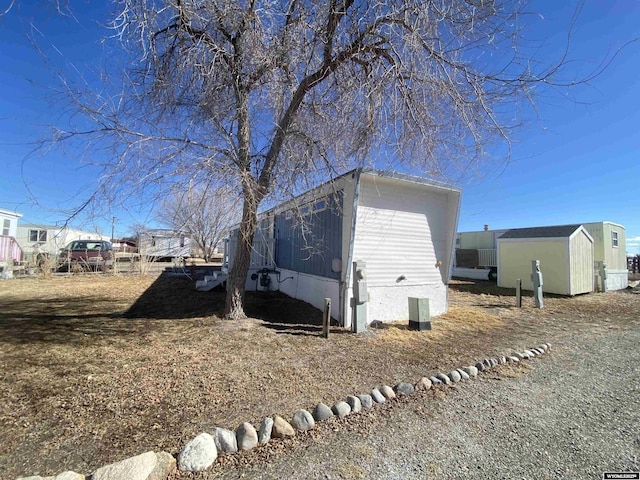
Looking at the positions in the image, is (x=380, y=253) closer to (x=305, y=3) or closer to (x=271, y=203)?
(x=271, y=203)

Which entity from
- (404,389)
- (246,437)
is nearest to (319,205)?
(404,389)

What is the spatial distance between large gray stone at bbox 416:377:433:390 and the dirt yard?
0.15m

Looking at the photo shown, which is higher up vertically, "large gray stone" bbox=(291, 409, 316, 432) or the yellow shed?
the yellow shed

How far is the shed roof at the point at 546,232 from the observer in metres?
10.9

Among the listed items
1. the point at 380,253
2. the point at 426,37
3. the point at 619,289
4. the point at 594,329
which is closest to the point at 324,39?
the point at 426,37

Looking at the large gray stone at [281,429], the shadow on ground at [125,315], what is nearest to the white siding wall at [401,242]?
the shadow on ground at [125,315]

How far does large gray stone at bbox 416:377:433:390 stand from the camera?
10.5 feet

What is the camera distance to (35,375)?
3.22 m

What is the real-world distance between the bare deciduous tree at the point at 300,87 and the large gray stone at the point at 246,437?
3.09m

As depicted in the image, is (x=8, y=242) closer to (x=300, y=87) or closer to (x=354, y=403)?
(x=300, y=87)

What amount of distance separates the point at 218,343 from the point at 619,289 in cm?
1642

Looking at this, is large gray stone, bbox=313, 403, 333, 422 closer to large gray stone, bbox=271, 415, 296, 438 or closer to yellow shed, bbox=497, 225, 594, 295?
large gray stone, bbox=271, 415, 296, 438

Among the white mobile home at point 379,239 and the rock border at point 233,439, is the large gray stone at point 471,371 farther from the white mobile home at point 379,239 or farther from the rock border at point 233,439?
the white mobile home at point 379,239

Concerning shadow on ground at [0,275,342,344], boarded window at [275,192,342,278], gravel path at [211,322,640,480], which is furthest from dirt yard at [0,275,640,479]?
boarded window at [275,192,342,278]
